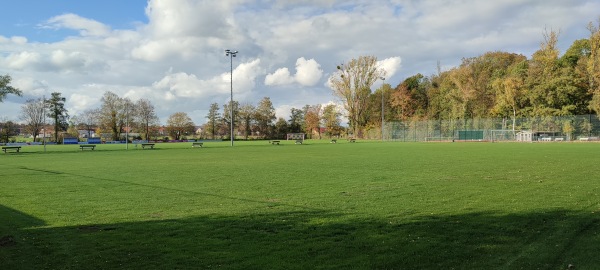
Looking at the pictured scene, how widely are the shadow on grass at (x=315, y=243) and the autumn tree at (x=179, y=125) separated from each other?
10032 centimetres

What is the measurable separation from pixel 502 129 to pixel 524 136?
587 cm

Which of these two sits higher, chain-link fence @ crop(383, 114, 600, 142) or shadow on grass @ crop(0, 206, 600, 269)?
chain-link fence @ crop(383, 114, 600, 142)

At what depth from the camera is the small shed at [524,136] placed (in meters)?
58.5

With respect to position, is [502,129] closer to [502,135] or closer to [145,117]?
[502,135]

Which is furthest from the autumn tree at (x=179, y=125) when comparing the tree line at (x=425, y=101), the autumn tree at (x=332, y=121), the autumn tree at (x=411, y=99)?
the autumn tree at (x=411, y=99)

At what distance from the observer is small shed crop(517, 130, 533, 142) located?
192ft

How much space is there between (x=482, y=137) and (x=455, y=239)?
66.8 m

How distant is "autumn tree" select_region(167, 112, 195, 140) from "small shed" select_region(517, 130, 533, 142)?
253ft

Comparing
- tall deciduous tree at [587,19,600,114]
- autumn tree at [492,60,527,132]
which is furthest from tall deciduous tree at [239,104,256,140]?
tall deciduous tree at [587,19,600,114]

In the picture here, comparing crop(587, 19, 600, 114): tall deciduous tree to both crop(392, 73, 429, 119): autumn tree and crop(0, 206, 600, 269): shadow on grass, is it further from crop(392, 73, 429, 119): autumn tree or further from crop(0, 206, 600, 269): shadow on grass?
crop(0, 206, 600, 269): shadow on grass

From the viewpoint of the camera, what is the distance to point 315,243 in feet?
21.0

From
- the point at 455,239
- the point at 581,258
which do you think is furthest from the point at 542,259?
the point at 455,239

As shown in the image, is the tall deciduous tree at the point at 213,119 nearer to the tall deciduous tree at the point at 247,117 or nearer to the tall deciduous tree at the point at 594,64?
the tall deciduous tree at the point at 247,117

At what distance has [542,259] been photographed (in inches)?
212
